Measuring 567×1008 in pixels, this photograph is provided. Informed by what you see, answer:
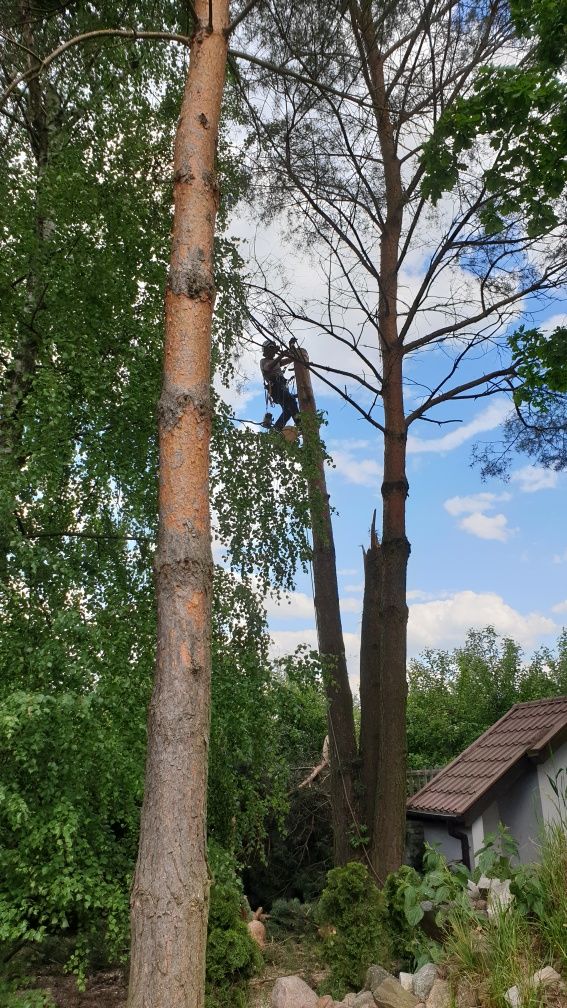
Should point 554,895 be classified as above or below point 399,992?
above

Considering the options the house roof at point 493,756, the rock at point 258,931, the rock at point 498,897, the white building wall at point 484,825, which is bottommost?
the rock at point 258,931

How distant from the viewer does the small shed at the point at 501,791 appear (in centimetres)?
990

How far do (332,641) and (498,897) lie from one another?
6.46 metres

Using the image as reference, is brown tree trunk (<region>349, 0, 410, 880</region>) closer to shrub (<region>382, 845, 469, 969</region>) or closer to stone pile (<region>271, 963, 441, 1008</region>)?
shrub (<region>382, 845, 469, 969</region>)

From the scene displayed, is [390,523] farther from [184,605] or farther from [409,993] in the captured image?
[184,605]

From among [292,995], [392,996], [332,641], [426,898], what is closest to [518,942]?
[392,996]

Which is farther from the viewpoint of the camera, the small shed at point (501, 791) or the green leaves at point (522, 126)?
the small shed at point (501, 791)

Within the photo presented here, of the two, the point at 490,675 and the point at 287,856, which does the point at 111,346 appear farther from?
the point at 490,675

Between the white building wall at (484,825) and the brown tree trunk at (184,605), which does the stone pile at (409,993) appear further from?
the white building wall at (484,825)

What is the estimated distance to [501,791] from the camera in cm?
1012

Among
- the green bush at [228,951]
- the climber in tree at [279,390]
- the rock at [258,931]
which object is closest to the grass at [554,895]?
the green bush at [228,951]

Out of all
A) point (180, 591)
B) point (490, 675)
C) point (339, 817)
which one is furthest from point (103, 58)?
point (490, 675)

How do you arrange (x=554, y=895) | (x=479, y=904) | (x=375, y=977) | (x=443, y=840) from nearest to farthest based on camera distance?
(x=554, y=895)
(x=479, y=904)
(x=375, y=977)
(x=443, y=840)

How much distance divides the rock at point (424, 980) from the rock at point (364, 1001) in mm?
341
